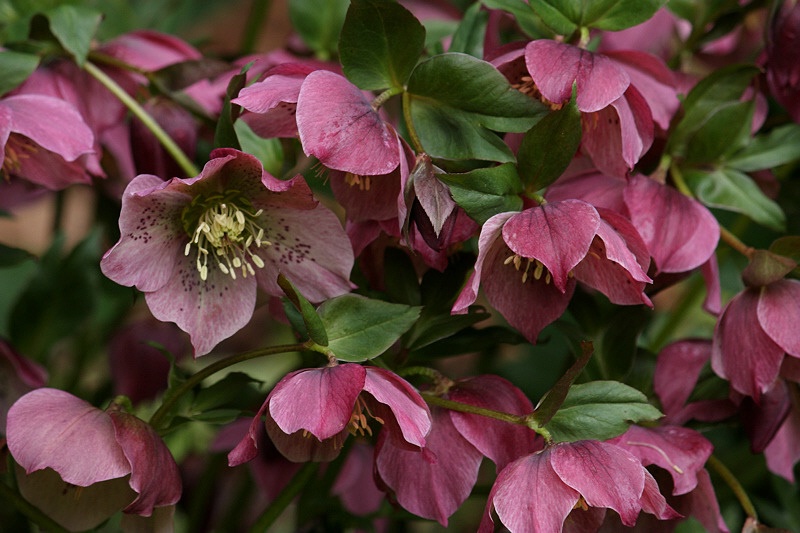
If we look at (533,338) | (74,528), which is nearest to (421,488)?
(533,338)

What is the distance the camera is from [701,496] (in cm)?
56

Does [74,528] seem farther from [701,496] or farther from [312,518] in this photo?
[701,496]

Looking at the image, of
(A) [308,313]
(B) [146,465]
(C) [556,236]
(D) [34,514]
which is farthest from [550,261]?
(D) [34,514]

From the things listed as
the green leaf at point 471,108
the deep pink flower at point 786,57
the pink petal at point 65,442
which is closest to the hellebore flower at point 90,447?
the pink petal at point 65,442

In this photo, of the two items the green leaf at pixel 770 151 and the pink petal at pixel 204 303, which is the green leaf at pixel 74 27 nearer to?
the pink petal at pixel 204 303

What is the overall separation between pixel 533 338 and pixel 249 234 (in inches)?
6.5

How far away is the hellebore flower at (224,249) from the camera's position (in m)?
0.51

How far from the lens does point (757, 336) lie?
1.75ft

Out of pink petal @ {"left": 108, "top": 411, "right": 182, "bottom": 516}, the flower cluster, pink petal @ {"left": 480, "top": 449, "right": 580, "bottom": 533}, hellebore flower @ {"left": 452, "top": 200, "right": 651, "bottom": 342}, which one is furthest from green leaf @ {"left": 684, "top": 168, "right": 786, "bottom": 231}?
pink petal @ {"left": 108, "top": 411, "right": 182, "bottom": 516}

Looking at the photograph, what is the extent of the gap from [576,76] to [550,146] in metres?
0.04

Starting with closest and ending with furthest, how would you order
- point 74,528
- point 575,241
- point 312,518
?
point 575,241, point 74,528, point 312,518

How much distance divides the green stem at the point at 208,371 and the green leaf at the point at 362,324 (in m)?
0.02

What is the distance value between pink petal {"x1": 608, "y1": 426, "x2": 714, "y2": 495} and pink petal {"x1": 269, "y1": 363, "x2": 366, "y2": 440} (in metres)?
0.14

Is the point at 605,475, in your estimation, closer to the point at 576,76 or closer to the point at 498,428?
the point at 498,428
